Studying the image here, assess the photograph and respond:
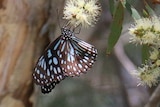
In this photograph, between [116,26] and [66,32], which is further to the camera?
[66,32]

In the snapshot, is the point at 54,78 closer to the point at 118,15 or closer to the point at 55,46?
the point at 55,46

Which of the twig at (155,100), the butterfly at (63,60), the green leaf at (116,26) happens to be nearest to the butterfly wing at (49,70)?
the butterfly at (63,60)

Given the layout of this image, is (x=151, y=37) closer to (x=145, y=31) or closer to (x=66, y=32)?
(x=145, y=31)

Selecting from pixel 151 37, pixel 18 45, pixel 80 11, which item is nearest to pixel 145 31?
pixel 151 37

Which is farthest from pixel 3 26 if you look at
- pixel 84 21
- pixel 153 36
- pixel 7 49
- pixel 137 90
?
pixel 137 90

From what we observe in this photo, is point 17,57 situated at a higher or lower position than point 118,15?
lower
